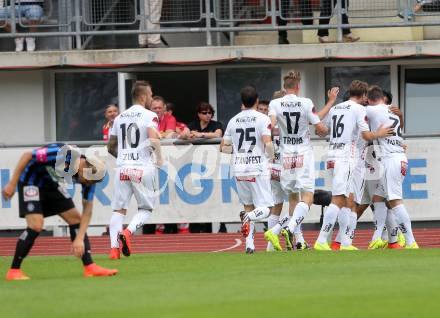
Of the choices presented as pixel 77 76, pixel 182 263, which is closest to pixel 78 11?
pixel 77 76

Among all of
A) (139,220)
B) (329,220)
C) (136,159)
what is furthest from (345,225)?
(136,159)

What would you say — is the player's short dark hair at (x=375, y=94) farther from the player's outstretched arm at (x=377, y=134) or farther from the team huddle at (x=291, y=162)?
the player's outstretched arm at (x=377, y=134)

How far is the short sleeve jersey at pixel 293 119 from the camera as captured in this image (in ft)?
60.4

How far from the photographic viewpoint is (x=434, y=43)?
1002 inches

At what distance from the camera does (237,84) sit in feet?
88.3

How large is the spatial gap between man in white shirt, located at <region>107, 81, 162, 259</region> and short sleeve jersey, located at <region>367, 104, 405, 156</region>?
9.96 ft

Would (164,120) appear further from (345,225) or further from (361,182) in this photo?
(345,225)

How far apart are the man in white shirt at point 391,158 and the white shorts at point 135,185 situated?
320 cm

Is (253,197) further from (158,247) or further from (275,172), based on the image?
(158,247)

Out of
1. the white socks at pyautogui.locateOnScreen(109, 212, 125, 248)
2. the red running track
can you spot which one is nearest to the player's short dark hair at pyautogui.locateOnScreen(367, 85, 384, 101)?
the red running track

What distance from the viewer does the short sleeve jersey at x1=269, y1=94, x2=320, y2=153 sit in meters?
18.4

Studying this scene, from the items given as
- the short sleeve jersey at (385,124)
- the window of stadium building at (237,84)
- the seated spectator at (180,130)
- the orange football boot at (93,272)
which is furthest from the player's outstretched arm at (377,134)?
the window of stadium building at (237,84)

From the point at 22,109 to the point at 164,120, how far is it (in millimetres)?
4027

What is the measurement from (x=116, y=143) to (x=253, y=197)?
6.43 ft
